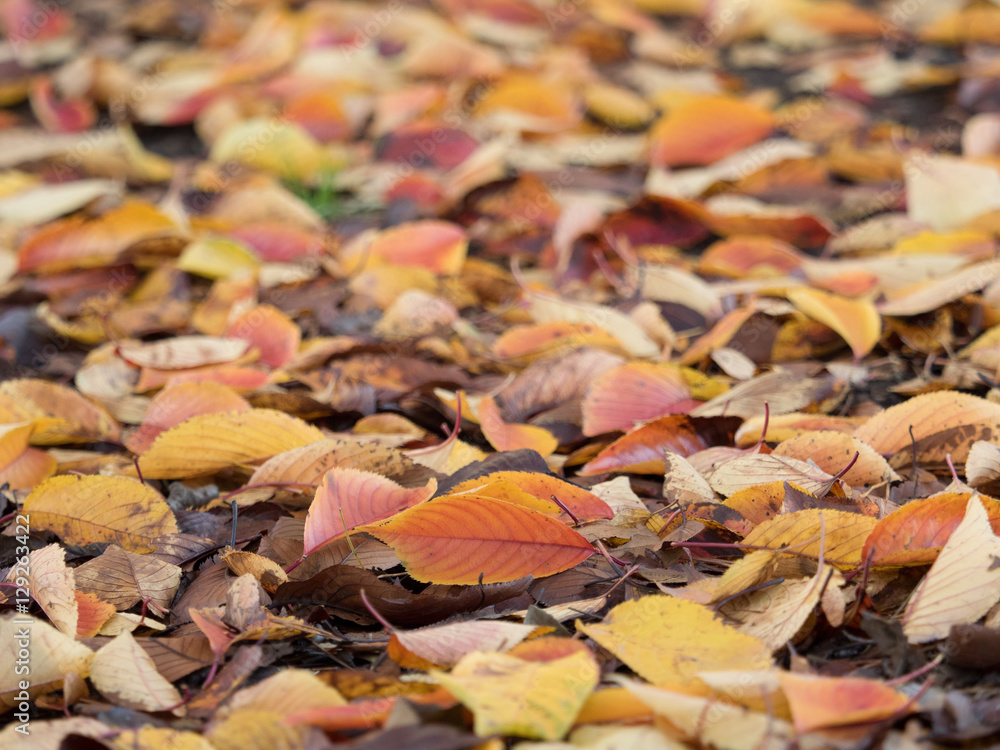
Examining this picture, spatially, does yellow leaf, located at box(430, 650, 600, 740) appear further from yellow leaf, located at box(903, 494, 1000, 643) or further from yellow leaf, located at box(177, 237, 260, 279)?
yellow leaf, located at box(177, 237, 260, 279)

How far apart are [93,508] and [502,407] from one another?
477 millimetres

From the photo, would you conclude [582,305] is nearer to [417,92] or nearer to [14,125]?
Answer: [417,92]

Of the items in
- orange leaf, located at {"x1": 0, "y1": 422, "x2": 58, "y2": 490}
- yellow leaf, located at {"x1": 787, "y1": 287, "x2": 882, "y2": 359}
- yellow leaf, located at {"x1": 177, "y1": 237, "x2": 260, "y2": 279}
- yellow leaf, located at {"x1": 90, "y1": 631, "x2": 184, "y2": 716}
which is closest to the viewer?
yellow leaf, located at {"x1": 90, "y1": 631, "x2": 184, "y2": 716}

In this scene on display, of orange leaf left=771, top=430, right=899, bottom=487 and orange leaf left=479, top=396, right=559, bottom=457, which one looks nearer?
orange leaf left=771, top=430, right=899, bottom=487

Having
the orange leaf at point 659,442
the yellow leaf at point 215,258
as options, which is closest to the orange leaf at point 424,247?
the yellow leaf at point 215,258

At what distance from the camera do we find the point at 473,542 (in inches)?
32.4

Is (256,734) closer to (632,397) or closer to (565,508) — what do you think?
(565,508)

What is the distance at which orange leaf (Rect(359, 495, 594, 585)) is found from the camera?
813mm

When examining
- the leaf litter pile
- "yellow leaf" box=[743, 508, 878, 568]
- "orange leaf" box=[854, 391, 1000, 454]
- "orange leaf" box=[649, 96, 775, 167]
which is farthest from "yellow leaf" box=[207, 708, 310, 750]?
"orange leaf" box=[649, 96, 775, 167]

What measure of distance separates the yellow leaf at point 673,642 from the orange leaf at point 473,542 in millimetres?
102

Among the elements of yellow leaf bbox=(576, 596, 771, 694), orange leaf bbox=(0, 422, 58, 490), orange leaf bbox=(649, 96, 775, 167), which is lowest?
orange leaf bbox=(0, 422, 58, 490)

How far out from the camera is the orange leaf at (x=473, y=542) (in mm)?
813

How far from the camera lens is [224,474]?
105cm

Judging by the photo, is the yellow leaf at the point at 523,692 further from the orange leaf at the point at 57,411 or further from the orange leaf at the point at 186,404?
the orange leaf at the point at 57,411
